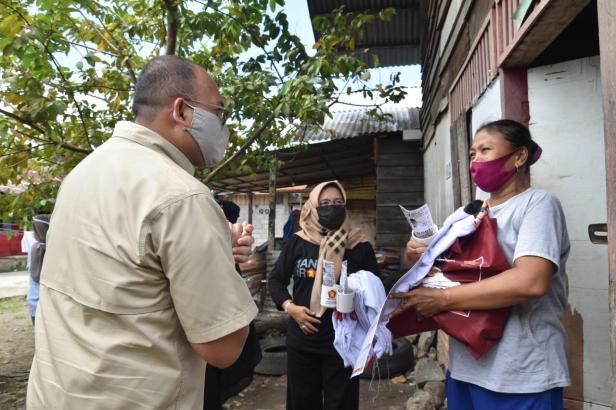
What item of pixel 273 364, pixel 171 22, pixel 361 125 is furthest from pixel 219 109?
pixel 361 125

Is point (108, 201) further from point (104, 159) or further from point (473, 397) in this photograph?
point (473, 397)

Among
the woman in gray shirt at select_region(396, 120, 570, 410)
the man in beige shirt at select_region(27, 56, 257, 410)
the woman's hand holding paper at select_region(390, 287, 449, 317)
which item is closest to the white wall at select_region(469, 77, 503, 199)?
the woman in gray shirt at select_region(396, 120, 570, 410)

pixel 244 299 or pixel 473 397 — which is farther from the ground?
pixel 244 299

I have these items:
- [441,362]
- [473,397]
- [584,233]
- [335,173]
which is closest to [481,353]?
[473,397]

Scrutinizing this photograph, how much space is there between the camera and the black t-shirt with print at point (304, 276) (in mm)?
2627

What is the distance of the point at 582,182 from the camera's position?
2.21m

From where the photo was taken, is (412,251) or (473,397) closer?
(473,397)

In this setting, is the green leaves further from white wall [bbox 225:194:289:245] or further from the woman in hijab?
white wall [bbox 225:194:289:245]

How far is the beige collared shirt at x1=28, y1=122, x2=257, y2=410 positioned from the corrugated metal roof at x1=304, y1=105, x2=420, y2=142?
569 centimetres

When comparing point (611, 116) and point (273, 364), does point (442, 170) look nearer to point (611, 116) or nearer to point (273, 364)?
A: point (273, 364)

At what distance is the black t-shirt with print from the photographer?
8.62 ft

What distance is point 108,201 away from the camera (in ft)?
3.69

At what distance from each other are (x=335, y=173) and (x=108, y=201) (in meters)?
10.9

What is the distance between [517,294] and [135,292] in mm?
1255
